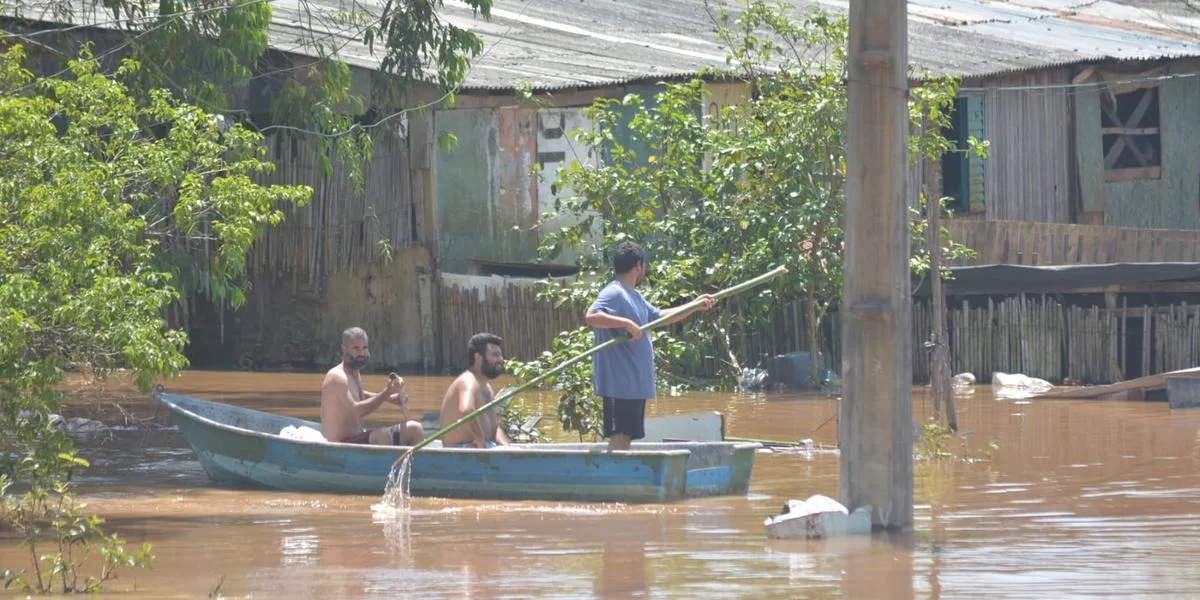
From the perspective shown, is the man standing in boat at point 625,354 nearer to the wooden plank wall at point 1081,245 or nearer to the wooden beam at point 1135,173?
the wooden plank wall at point 1081,245

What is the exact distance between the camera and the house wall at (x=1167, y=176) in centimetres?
2344

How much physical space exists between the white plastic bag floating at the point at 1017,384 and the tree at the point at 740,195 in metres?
1.62

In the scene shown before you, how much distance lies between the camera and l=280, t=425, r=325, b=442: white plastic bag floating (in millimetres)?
11398

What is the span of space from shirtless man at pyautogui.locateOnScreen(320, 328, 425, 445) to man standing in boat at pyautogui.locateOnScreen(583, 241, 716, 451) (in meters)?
1.67

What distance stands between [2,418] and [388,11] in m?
6.43

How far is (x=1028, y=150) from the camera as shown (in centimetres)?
2312

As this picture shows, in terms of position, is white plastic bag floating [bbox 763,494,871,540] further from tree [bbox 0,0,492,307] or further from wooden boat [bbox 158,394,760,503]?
tree [bbox 0,0,492,307]

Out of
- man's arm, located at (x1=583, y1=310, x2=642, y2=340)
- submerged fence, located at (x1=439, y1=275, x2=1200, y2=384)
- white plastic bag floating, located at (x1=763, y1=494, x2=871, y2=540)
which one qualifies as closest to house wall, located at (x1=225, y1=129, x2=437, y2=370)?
submerged fence, located at (x1=439, y1=275, x2=1200, y2=384)

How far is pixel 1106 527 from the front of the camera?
891cm

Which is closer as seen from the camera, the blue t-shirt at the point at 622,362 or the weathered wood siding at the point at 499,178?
the blue t-shirt at the point at 622,362

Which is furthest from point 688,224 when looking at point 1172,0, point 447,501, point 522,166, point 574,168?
point 1172,0

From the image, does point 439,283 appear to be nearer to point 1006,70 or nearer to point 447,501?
point 1006,70

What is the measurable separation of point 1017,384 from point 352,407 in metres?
9.27

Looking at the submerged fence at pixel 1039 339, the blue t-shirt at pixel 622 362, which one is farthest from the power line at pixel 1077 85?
the blue t-shirt at pixel 622 362
